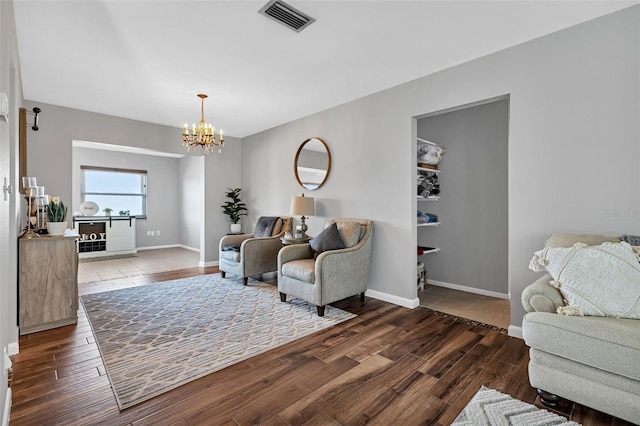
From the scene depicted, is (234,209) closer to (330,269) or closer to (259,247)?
(259,247)

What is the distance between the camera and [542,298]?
1.81m

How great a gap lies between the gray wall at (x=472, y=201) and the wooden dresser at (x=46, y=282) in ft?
13.8

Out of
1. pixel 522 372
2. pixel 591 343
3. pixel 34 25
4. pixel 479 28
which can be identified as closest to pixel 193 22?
pixel 34 25

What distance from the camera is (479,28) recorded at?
2412 mm

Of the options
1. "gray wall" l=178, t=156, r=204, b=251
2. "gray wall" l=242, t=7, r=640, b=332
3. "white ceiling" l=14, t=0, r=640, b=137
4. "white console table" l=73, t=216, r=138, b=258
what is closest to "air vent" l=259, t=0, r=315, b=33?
"white ceiling" l=14, t=0, r=640, b=137

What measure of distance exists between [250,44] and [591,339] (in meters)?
3.06

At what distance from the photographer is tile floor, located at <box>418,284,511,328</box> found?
3105mm

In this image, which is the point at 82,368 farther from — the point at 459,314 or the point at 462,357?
the point at 459,314

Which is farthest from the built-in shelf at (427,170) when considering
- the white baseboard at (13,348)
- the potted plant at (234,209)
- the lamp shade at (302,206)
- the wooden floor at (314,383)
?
the white baseboard at (13,348)

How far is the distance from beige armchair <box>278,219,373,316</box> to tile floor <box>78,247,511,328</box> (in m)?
0.87

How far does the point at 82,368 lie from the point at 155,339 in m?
0.51

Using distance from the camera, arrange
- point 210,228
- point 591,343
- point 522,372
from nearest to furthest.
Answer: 1. point 591,343
2. point 522,372
3. point 210,228

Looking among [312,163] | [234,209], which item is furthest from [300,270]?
[234,209]

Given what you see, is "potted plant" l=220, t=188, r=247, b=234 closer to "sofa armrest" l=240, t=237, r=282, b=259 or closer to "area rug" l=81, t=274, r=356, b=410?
"sofa armrest" l=240, t=237, r=282, b=259
